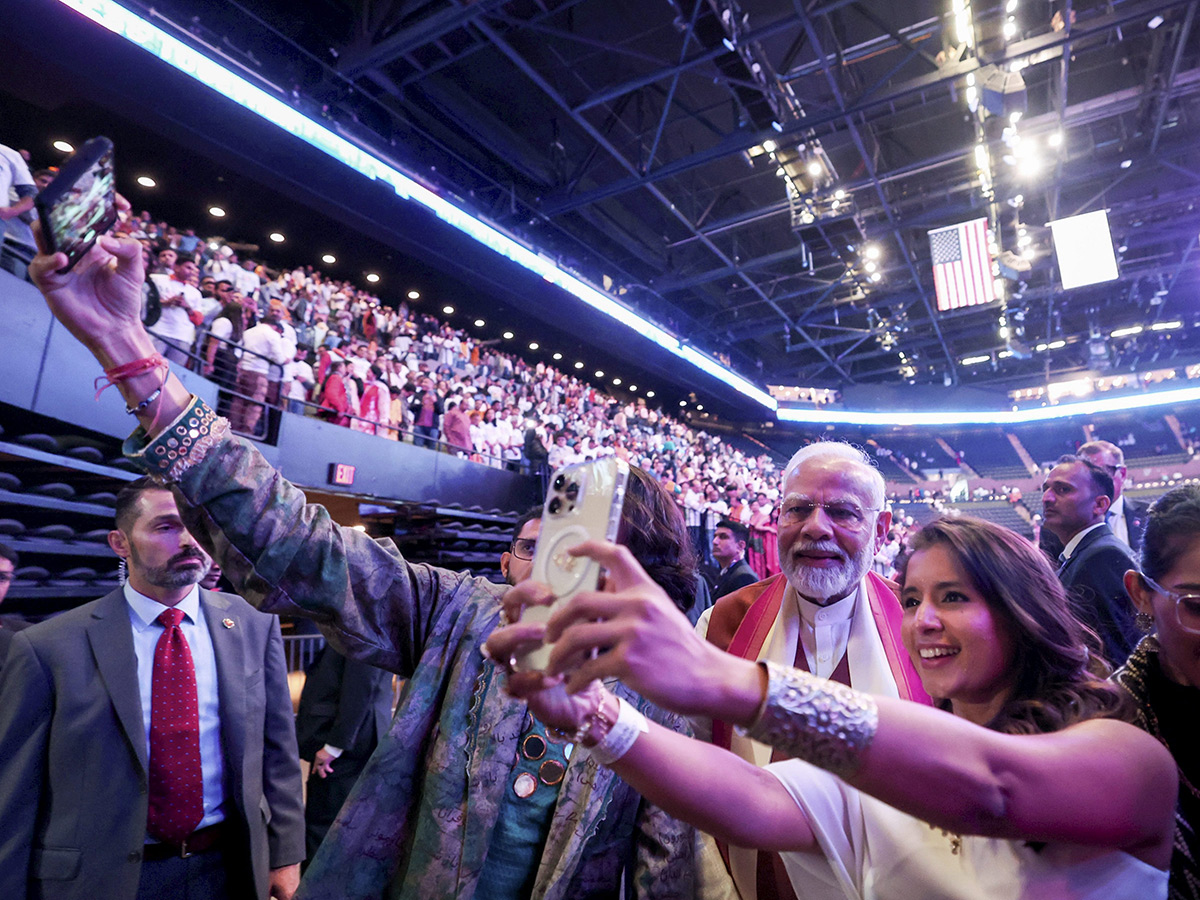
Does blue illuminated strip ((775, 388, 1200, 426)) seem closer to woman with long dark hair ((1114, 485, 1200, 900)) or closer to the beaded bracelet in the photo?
woman with long dark hair ((1114, 485, 1200, 900))

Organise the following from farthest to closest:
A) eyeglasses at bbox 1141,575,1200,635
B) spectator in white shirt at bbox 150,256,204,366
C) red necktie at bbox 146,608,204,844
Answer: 1. spectator in white shirt at bbox 150,256,204,366
2. red necktie at bbox 146,608,204,844
3. eyeglasses at bbox 1141,575,1200,635

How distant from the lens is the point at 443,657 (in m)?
1.39

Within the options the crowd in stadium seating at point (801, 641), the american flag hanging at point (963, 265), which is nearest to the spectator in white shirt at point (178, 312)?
the crowd in stadium seating at point (801, 641)

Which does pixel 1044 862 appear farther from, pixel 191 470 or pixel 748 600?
pixel 191 470

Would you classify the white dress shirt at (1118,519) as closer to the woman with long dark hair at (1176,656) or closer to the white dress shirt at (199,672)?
the woman with long dark hair at (1176,656)

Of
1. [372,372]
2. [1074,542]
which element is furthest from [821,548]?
[372,372]

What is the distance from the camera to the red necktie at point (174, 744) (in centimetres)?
189

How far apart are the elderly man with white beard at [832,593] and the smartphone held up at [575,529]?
1.22 meters

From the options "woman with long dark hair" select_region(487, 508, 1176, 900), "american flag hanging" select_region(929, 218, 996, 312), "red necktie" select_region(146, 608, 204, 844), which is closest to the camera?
"woman with long dark hair" select_region(487, 508, 1176, 900)

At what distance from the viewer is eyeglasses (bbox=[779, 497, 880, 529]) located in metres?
1.92

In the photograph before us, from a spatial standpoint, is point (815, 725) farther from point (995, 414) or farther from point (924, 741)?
point (995, 414)

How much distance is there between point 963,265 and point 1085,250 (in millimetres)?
1660

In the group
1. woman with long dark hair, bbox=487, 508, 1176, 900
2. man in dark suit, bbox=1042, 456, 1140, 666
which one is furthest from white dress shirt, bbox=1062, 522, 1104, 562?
woman with long dark hair, bbox=487, 508, 1176, 900

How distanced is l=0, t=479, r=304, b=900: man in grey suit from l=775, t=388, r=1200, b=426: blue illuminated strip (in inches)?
853
